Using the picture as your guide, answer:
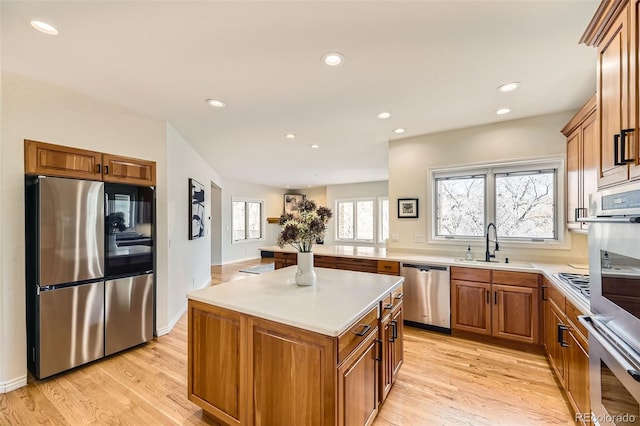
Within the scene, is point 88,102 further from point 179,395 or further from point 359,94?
point 179,395

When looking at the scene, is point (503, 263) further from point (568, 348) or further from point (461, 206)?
point (568, 348)

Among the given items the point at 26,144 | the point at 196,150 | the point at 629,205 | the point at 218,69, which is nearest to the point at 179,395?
the point at 26,144

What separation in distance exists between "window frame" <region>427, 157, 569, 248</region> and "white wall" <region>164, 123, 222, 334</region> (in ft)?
11.6

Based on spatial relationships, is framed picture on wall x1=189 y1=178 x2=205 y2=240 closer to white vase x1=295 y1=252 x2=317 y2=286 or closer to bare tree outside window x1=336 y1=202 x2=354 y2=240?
white vase x1=295 y1=252 x2=317 y2=286

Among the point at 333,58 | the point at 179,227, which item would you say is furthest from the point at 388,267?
the point at 179,227

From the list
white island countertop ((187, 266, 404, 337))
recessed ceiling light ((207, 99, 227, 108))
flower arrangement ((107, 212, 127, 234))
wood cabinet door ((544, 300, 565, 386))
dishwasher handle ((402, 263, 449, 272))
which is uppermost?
recessed ceiling light ((207, 99, 227, 108))

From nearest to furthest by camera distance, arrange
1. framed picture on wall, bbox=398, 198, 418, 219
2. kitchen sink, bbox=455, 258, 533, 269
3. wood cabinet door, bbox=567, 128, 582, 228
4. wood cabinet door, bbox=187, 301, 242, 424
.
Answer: wood cabinet door, bbox=187, 301, 242, 424
wood cabinet door, bbox=567, 128, 582, 228
kitchen sink, bbox=455, 258, 533, 269
framed picture on wall, bbox=398, 198, 418, 219

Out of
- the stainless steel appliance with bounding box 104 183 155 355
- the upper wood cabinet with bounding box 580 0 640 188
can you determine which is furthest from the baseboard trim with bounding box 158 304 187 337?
the upper wood cabinet with bounding box 580 0 640 188

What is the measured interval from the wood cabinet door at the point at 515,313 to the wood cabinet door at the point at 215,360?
9.13ft

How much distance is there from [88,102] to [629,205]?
4033mm

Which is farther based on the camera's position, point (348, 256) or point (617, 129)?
point (348, 256)

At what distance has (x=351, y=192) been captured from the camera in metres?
8.92

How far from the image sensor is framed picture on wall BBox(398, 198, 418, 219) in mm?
3951

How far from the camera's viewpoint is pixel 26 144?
224 centimetres
